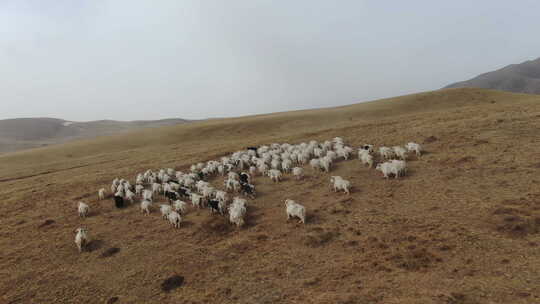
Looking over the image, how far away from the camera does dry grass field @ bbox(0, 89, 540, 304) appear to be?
21.3ft

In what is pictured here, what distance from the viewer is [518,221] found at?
7.64 m

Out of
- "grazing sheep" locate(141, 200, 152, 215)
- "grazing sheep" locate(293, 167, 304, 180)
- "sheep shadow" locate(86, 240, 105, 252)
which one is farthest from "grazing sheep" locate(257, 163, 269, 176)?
"sheep shadow" locate(86, 240, 105, 252)

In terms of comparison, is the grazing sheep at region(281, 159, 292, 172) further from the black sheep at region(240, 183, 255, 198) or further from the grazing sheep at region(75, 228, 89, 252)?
the grazing sheep at region(75, 228, 89, 252)

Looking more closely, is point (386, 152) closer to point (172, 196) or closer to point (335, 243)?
point (335, 243)

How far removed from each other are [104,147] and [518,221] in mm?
50686

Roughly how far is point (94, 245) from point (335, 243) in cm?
943

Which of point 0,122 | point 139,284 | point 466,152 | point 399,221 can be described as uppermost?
point 0,122

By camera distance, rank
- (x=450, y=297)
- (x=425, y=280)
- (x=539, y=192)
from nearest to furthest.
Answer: (x=450, y=297) < (x=425, y=280) < (x=539, y=192)

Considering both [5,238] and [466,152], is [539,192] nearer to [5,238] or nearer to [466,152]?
[466,152]

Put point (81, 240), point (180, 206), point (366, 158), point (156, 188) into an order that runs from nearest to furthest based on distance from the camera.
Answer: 1. point (81, 240)
2. point (180, 206)
3. point (366, 158)
4. point (156, 188)

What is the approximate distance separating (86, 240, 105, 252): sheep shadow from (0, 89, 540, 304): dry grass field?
48mm

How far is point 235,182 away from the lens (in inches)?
573

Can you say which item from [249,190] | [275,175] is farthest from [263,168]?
[249,190]

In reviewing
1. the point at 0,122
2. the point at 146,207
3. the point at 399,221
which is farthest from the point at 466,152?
the point at 0,122
